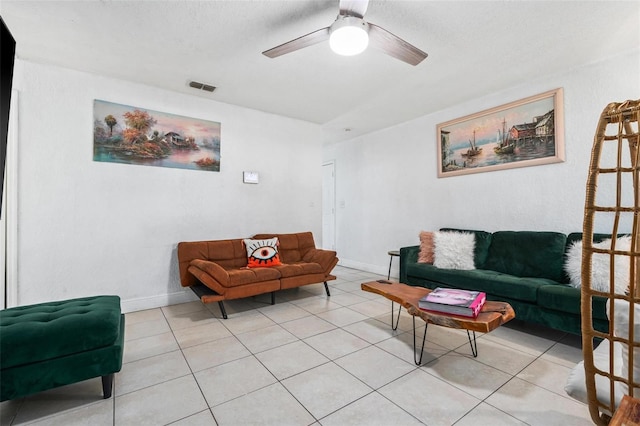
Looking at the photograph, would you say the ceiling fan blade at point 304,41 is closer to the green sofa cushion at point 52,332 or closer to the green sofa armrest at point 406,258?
the green sofa cushion at point 52,332

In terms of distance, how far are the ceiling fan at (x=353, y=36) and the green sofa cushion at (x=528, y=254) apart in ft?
7.02

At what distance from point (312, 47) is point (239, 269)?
243 centimetres

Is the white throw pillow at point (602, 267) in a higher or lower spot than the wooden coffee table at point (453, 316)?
higher

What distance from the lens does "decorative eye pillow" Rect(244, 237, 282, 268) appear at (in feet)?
11.7

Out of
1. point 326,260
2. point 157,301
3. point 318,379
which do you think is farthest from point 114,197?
point 318,379

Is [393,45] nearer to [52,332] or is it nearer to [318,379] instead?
[318,379]

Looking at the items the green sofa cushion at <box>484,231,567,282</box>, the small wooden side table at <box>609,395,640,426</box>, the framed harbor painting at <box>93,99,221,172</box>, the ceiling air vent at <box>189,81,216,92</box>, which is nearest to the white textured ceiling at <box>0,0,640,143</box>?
the ceiling air vent at <box>189,81,216,92</box>

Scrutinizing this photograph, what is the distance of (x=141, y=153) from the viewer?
3299 mm

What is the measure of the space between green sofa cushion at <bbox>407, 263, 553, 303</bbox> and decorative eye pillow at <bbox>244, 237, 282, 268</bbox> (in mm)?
1692

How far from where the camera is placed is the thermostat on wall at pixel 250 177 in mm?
4020

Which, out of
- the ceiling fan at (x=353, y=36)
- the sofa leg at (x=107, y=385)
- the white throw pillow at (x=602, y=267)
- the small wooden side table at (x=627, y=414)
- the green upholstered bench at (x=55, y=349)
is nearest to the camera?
the small wooden side table at (x=627, y=414)

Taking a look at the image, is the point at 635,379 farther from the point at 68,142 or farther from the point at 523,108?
the point at 68,142

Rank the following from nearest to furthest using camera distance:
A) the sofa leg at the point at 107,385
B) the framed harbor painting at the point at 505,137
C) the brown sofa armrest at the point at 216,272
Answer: the sofa leg at the point at 107,385
the brown sofa armrest at the point at 216,272
the framed harbor painting at the point at 505,137

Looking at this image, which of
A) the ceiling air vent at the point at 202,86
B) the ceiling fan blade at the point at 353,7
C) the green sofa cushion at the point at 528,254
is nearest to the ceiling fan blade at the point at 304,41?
the ceiling fan blade at the point at 353,7
